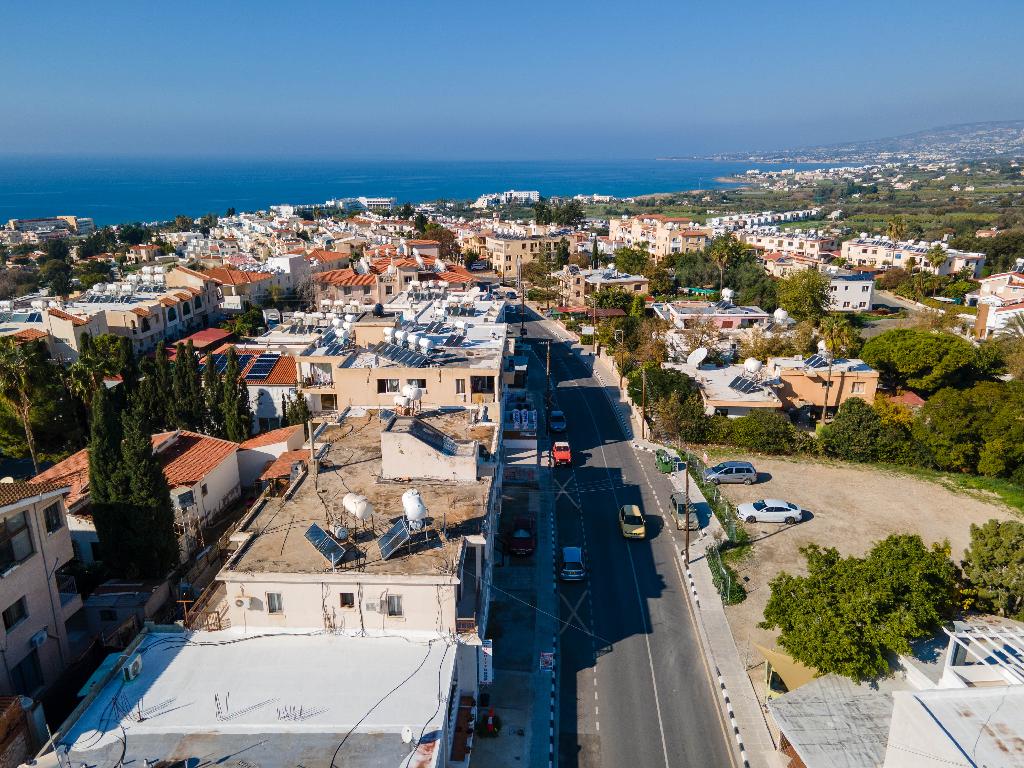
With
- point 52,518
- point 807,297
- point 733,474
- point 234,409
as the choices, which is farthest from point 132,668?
point 807,297

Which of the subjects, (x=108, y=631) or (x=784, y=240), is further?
(x=784, y=240)

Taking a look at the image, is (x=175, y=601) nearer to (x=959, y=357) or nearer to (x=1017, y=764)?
(x=1017, y=764)

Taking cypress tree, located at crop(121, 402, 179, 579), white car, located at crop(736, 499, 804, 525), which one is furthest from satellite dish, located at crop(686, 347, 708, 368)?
cypress tree, located at crop(121, 402, 179, 579)

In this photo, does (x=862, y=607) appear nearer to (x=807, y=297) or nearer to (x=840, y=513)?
(x=840, y=513)

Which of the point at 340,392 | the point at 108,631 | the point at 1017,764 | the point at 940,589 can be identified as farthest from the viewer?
the point at 340,392

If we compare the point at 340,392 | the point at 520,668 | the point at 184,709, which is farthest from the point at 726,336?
the point at 184,709

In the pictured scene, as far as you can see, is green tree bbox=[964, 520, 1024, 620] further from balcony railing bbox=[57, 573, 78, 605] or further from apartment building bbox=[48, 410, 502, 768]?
balcony railing bbox=[57, 573, 78, 605]

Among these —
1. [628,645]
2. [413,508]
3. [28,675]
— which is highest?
[413,508]
